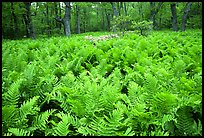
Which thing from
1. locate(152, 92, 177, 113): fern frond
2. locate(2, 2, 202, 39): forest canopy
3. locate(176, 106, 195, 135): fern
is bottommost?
locate(176, 106, 195, 135): fern

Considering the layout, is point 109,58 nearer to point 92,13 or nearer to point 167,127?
point 167,127

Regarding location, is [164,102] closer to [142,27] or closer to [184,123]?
[184,123]

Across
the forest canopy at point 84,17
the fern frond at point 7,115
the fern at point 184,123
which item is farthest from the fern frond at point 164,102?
the forest canopy at point 84,17

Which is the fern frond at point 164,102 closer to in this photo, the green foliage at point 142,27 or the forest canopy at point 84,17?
the green foliage at point 142,27

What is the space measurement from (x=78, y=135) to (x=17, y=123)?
2.31 feet

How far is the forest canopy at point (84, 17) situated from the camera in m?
17.9

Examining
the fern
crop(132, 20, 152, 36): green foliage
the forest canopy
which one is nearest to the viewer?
the fern

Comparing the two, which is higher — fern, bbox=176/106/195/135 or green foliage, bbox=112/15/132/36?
green foliage, bbox=112/15/132/36

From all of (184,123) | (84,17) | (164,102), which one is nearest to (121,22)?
(164,102)

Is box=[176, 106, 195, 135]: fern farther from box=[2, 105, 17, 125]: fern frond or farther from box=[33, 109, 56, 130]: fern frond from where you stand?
box=[2, 105, 17, 125]: fern frond

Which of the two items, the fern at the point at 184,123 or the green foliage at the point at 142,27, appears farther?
the green foliage at the point at 142,27

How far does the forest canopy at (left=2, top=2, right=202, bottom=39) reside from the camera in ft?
58.7

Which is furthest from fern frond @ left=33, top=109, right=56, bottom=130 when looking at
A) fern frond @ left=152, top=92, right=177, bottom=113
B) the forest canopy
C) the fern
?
the forest canopy

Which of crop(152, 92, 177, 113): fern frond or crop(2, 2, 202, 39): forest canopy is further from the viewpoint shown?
crop(2, 2, 202, 39): forest canopy
